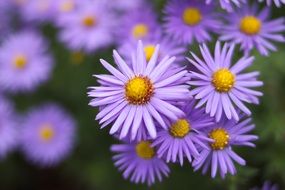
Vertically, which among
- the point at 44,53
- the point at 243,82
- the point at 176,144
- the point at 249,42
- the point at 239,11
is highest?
the point at 44,53

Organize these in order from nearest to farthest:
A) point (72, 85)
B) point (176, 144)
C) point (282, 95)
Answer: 1. point (176, 144)
2. point (282, 95)
3. point (72, 85)

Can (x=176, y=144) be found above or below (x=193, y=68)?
below

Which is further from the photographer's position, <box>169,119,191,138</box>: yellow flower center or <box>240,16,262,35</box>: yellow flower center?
<box>240,16,262,35</box>: yellow flower center

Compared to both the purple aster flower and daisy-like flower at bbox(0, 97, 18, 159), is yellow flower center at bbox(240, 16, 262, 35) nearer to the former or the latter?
the purple aster flower

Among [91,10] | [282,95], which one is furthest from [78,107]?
[282,95]

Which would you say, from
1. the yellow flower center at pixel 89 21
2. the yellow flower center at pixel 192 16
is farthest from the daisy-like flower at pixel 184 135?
the yellow flower center at pixel 89 21

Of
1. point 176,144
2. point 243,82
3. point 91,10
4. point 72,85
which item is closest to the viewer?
point 176,144

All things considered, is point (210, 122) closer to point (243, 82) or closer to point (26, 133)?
point (243, 82)

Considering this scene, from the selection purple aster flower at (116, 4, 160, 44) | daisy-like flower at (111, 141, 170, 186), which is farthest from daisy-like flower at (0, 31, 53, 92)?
daisy-like flower at (111, 141, 170, 186)
